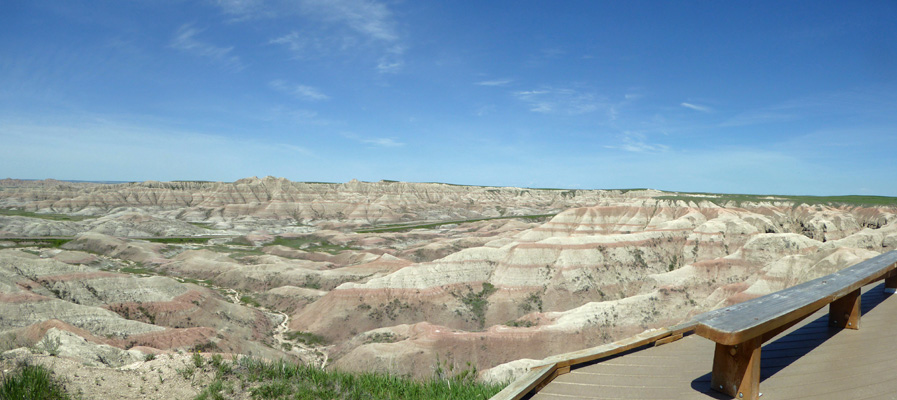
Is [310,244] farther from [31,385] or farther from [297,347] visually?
[31,385]

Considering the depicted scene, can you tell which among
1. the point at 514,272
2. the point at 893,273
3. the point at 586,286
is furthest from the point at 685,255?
the point at 893,273

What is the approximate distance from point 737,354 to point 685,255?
2359 inches

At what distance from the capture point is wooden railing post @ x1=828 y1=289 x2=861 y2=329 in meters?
5.77

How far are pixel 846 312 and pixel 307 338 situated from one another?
3896 cm

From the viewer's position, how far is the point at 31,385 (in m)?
6.72

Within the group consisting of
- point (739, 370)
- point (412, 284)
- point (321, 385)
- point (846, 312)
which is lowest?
point (412, 284)

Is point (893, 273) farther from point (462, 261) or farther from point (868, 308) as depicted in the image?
point (462, 261)

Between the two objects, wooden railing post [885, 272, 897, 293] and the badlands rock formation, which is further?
the badlands rock formation

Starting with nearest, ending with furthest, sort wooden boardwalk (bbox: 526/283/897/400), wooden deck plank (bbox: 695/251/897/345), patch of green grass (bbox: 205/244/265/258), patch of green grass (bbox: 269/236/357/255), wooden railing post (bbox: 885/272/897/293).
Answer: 1. wooden deck plank (bbox: 695/251/897/345)
2. wooden boardwalk (bbox: 526/283/897/400)
3. wooden railing post (bbox: 885/272/897/293)
4. patch of green grass (bbox: 205/244/265/258)
5. patch of green grass (bbox: 269/236/357/255)

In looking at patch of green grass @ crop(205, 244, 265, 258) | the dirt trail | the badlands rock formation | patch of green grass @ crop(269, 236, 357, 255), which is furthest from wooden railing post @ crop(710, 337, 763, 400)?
patch of green grass @ crop(269, 236, 357, 255)

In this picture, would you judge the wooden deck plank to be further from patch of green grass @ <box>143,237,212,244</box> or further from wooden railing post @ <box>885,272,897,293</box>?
patch of green grass @ <box>143,237,212,244</box>

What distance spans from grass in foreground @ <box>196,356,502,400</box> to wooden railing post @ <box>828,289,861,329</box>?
5.08 meters

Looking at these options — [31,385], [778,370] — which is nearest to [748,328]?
[778,370]

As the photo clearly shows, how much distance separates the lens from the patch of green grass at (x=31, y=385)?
21.1 feet
